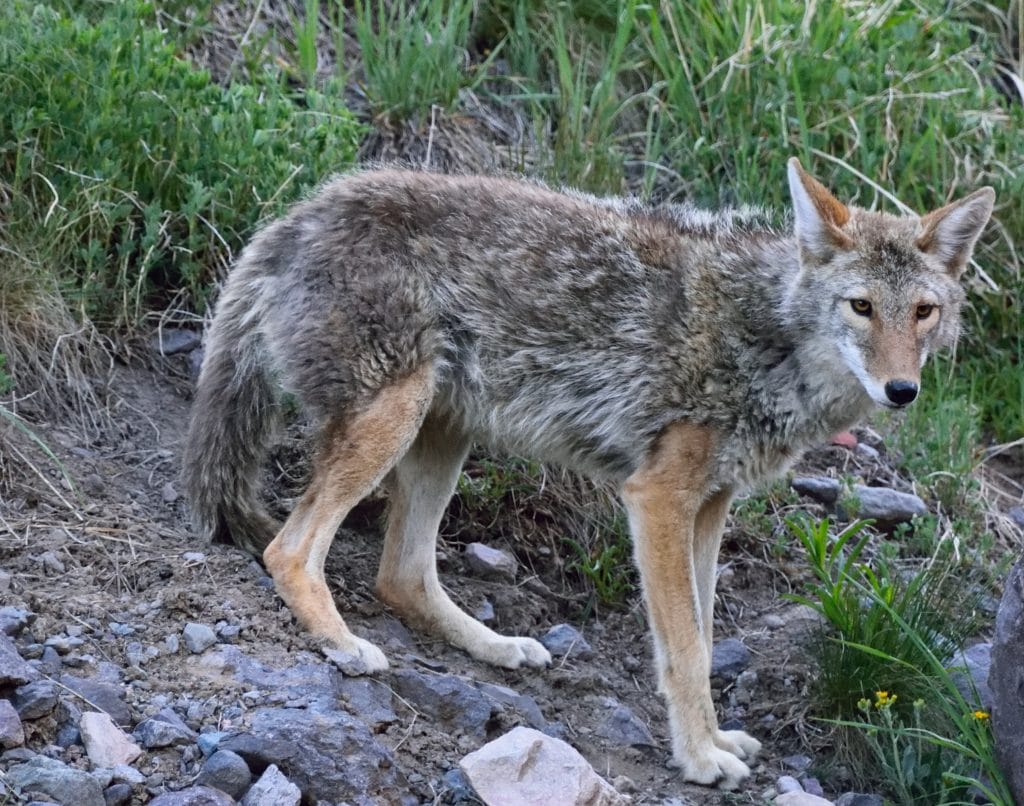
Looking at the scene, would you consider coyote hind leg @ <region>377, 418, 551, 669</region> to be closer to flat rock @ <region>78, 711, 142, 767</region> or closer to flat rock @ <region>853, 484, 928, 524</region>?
flat rock @ <region>78, 711, 142, 767</region>

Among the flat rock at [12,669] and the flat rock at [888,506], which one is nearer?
the flat rock at [12,669]

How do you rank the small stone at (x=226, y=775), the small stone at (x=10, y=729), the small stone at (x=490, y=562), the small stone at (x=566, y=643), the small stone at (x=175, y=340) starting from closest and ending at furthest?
the small stone at (x=10, y=729) → the small stone at (x=226, y=775) → the small stone at (x=566, y=643) → the small stone at (x=490, y=562) → the small stone at (x=175, y=340)

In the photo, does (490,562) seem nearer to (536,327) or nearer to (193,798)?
(536,327)

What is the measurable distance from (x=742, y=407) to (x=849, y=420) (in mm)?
477

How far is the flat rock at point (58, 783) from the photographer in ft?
11.4

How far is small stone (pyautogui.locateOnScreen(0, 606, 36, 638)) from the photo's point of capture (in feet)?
13.6

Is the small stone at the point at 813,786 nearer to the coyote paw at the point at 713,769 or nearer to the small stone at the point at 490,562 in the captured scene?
the coyote paw at the point at 713,769

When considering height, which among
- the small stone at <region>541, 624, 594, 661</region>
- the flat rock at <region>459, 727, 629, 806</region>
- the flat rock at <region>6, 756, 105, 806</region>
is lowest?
the small stone at <region>541, 624, 594, 661</region>

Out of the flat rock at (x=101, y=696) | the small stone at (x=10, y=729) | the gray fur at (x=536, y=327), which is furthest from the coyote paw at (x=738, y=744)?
the small stone at (x=10, y=729)

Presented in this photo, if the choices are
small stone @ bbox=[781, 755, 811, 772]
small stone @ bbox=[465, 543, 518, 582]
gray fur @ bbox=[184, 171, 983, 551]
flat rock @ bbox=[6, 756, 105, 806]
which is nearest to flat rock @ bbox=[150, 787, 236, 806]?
flat rock @ bbox=[6, 756, 105, 806]

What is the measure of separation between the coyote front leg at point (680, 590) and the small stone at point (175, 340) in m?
2.44

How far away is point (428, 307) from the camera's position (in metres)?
5.32

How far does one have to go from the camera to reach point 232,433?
5.38 metres

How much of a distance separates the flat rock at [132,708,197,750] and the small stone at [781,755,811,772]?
2379mm
